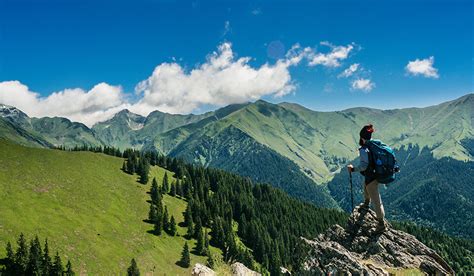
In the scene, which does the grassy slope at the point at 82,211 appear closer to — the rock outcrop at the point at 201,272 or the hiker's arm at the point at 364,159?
the rock outcrop at the point at 201,272

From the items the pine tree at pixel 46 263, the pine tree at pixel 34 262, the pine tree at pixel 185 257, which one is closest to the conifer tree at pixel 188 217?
the pine tree at pixel 185 257

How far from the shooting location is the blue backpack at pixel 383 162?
16578mm

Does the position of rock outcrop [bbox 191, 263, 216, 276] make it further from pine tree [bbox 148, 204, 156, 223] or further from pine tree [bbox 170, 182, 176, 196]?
pine tree [bbox 170, 182, 176, 196]

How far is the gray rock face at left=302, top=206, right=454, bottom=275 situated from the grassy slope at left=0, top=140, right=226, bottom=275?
95414 millimetres

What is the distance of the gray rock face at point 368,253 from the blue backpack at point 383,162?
4.02 meters

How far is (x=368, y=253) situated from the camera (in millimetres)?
19156

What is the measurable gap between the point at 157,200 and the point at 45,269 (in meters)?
77.5

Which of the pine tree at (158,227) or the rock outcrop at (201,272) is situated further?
the pine tree at (158,227)

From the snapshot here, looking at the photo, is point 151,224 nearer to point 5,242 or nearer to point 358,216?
point 5,242

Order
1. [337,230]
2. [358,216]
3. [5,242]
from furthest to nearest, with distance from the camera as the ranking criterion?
1. [5,242]
2. [337,230]
3. [358,216]

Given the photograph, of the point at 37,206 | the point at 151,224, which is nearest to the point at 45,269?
the point at 37,206

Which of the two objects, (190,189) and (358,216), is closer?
(358,216)

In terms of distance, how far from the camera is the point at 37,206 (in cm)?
12294

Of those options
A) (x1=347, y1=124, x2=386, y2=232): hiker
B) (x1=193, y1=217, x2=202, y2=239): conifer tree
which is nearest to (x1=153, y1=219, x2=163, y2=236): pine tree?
(x1=193, y1=217, x2=202, y2=239): conifer tree
